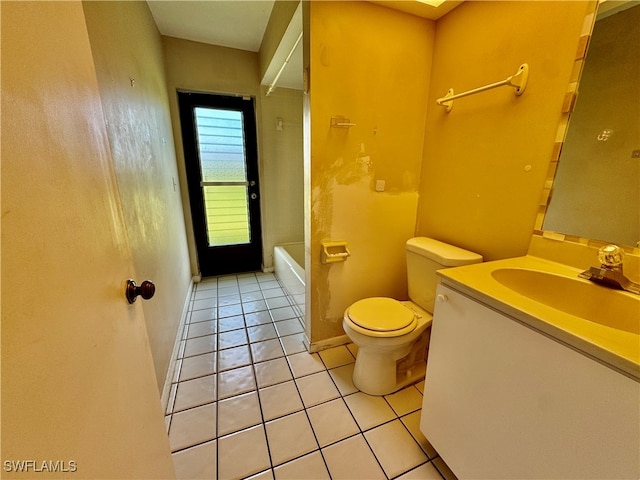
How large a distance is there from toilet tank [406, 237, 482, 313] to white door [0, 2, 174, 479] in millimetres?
1391

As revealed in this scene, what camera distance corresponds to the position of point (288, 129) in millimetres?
2900

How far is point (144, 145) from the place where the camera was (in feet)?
4.92

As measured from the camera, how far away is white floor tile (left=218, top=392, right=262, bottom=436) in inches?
50.0

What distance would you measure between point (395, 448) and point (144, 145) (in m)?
2.12

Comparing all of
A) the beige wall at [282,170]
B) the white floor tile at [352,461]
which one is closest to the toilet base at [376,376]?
the white floor tile at [352,461]

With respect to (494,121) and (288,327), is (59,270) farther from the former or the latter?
(288,327)

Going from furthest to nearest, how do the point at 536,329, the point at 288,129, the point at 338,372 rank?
the point at 288,129, the point at 338,372, the point at 536,329

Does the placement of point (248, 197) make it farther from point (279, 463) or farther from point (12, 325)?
point (12, 325)

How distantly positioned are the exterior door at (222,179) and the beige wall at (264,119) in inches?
3.7

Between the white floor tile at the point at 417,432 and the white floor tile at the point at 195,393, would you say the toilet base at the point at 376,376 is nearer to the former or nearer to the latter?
the white floor tile at the point at 417,432

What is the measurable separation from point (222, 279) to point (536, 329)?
9.61ft

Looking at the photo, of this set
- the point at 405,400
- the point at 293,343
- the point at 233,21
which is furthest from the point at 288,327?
the point at 233,21

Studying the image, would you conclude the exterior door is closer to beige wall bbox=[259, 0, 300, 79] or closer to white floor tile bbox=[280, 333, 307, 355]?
beige wall bbox=[259, 0, 300, 79]

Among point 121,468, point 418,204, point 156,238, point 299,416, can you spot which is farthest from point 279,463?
point 418,204
